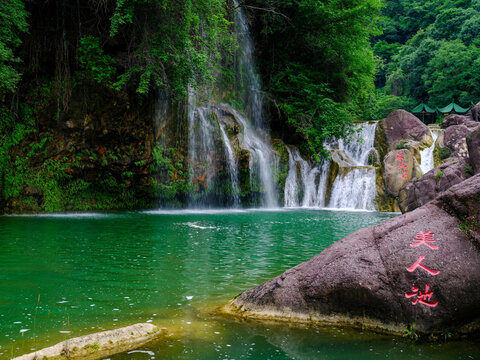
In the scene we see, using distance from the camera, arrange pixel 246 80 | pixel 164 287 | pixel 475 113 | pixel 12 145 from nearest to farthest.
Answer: pixel 164 287 → pixel 12 145 → pixel 246 80 → pixel 475 113

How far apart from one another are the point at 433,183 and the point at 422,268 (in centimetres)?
1164

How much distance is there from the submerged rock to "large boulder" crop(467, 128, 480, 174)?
35.1 feet

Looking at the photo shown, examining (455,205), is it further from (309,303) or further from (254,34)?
(254,34)

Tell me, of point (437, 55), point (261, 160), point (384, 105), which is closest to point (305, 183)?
point (261, 160)

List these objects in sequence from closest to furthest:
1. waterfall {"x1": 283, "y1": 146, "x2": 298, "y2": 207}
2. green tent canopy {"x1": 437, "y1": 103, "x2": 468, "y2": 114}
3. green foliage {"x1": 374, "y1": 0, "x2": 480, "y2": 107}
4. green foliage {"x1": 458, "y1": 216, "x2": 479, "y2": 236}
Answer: green foliage {"x1": 458, "y1": 216, "x2": 479, "y2": 236} < waterfall {"x1": 283, "y1": 146, "x2": 298, "y2": 207} < green tent canopy {"x1": 437, "y1": 103, "x2": 468, "y2": 114} < green foliage {"x1": 374, "y1": 0, "x2": 480, "y2": 107}

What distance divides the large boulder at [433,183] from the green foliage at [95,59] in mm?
12034

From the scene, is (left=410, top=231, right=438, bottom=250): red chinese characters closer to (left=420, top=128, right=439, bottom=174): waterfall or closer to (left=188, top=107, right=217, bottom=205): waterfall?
(left=188, top=107, right=217, bottom=205): waterfall

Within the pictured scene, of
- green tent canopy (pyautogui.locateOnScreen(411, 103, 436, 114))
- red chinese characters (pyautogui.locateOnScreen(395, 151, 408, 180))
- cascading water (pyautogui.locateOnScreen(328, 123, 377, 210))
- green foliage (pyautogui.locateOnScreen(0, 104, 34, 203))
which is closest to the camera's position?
green foliage (pyautogui.locateOnScreen(0, 104, 34, 203))

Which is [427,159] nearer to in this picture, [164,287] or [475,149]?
[475,149]

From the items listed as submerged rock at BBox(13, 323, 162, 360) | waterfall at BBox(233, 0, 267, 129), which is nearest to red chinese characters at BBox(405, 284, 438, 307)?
submerged rock at BBox(13, 323, 162, 360)

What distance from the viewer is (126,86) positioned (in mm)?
15891

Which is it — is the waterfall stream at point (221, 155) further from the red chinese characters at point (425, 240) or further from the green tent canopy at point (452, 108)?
the green tent canopy at point (452, 108)

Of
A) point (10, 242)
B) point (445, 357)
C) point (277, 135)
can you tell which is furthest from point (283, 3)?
point (445, 357)

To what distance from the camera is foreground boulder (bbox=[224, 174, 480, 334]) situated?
13.1ft
